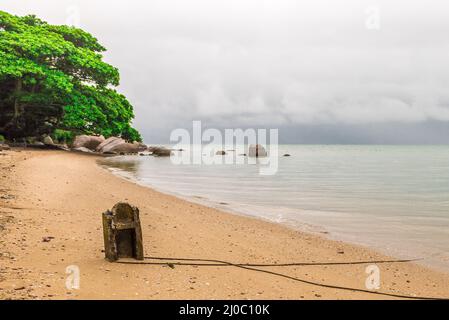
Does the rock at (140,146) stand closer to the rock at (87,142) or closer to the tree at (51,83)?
the rock at (87,142)

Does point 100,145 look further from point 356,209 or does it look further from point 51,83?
point 356,209

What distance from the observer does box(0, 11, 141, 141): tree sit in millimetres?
34844

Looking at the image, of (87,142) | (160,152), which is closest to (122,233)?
(87,142)

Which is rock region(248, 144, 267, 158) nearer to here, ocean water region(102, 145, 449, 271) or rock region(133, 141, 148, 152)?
rock region(133, 141, 148, 152)

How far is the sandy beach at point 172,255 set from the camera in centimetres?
544

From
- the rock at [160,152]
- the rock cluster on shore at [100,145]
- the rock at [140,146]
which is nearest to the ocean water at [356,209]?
the rock cluster on shore at [100,145]

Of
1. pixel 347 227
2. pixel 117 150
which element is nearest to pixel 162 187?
pixel 347 227

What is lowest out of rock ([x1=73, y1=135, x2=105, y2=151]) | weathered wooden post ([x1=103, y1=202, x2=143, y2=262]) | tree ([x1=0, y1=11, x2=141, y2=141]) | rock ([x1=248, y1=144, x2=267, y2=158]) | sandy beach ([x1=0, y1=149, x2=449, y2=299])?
sandy beach ([x1=0, y1=149, x2=449, y2=299])

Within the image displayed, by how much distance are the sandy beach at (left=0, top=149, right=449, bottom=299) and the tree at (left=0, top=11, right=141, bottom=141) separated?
2569 cm

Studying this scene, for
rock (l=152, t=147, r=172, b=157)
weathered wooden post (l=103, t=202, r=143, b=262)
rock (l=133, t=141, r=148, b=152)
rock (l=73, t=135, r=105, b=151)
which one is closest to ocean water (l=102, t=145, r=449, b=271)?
weathered wooden post (l=103, t=202, r=143, b=262)

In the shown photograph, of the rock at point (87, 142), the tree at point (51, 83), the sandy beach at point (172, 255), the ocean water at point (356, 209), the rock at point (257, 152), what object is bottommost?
the ocean water at point (356, 209)

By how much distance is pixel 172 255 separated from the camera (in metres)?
7.39

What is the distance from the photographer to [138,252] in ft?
21.8

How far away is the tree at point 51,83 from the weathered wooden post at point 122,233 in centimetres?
3092
